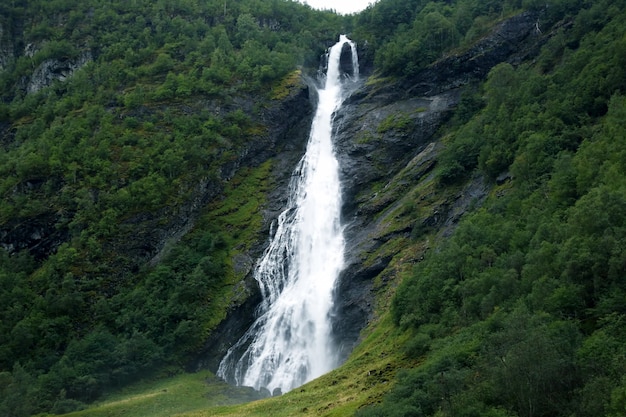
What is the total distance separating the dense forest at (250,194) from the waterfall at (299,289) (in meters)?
4.52

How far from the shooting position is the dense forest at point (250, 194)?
98.3ft

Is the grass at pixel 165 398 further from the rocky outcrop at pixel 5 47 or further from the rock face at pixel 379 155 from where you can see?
the rocky outcrop at pixel 5 47

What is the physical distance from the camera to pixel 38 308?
195ft

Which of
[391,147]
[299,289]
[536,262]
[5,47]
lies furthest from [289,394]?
[5,47]

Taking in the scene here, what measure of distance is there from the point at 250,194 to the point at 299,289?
2003 cm

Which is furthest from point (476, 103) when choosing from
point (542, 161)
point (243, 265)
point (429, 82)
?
point (243, 265)

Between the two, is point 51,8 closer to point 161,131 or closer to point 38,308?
point 161,131

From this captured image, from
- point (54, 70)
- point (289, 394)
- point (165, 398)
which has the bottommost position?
point (289, 394)

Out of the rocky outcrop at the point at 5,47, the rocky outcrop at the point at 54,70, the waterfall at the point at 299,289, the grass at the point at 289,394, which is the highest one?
the rocky outcrop at the point at 5,47

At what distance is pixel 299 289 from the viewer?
60500 millimetres

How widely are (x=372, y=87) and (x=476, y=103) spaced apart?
730 inches

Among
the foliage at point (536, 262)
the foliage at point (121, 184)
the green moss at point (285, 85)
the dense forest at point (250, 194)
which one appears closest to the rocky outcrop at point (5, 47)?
the dense forest at point (250, 194)

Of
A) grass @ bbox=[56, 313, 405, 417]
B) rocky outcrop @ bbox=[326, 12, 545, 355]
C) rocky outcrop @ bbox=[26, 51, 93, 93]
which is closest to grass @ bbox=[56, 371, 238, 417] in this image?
grass @ bbox=[56, 313, 405, 417]

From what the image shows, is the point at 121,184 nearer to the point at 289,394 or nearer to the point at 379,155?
the point at 379,155
